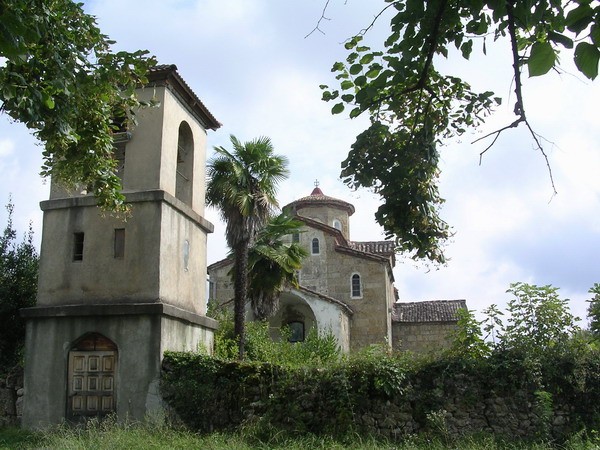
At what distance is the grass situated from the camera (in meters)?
11.6

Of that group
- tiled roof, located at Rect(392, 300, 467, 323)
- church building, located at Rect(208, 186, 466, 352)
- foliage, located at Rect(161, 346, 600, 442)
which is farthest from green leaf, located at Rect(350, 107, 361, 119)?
tiled roof, located at Rect(392, 300, 467, 323)

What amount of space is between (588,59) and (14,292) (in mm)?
→ 17826

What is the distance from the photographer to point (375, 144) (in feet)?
20.5

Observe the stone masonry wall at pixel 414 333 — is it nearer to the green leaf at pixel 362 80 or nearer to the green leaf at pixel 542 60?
the green leaf at pixel 362 80

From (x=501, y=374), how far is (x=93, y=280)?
882cm

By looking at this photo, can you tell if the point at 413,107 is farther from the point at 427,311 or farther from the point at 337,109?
the point at 427,311

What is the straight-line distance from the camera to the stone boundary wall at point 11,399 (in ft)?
49.4

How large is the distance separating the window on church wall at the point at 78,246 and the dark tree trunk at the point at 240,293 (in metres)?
5.29

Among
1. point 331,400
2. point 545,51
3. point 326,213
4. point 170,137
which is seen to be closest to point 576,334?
point 331,400

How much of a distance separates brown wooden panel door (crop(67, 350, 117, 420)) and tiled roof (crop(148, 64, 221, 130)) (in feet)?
20.4

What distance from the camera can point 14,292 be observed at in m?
18.2

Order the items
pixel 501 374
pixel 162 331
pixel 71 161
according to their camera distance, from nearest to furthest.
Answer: pixel 71 161, pixel 501 374, pixel 162 331

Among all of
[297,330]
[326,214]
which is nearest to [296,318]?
[297,330]

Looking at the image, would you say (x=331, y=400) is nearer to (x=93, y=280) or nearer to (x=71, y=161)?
(x=93, y=280)
